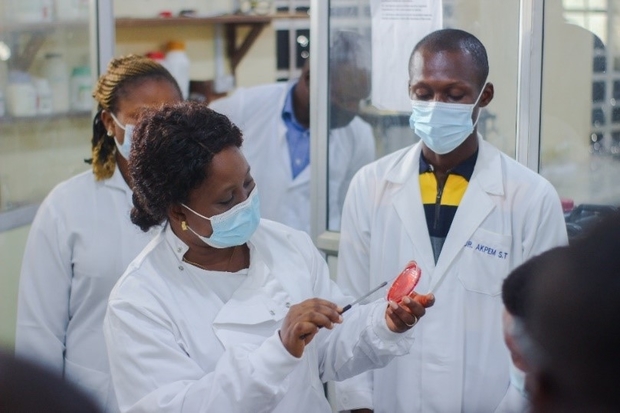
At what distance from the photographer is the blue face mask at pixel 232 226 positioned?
2.04 metres

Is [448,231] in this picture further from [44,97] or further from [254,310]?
[44,97]

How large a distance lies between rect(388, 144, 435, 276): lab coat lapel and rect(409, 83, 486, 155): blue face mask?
88mm

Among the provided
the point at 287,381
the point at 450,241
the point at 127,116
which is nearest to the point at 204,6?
the point at 127,116

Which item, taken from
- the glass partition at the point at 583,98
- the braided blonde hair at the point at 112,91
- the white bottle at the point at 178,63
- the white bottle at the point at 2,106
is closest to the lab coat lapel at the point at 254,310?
the braided blonde hair at the point at 112,91

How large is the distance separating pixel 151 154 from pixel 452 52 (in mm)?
873

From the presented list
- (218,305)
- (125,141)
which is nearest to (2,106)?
(125,141)

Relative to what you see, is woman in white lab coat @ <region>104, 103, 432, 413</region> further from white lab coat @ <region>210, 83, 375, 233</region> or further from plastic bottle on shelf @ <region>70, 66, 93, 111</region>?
plastic bottle on shelf @ <region>70, 66, 93, 111</region>

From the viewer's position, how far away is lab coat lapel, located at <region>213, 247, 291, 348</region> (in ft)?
6.49

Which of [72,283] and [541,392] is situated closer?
[541,392]

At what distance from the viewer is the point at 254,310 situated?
2.01 meters

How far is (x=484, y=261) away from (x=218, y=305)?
0.73 meters

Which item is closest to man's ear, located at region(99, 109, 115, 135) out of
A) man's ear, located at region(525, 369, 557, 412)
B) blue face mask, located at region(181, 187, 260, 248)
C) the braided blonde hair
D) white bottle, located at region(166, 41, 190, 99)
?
the braided blonde hair

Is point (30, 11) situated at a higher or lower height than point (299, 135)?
higher

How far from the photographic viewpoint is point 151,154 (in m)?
2.02
